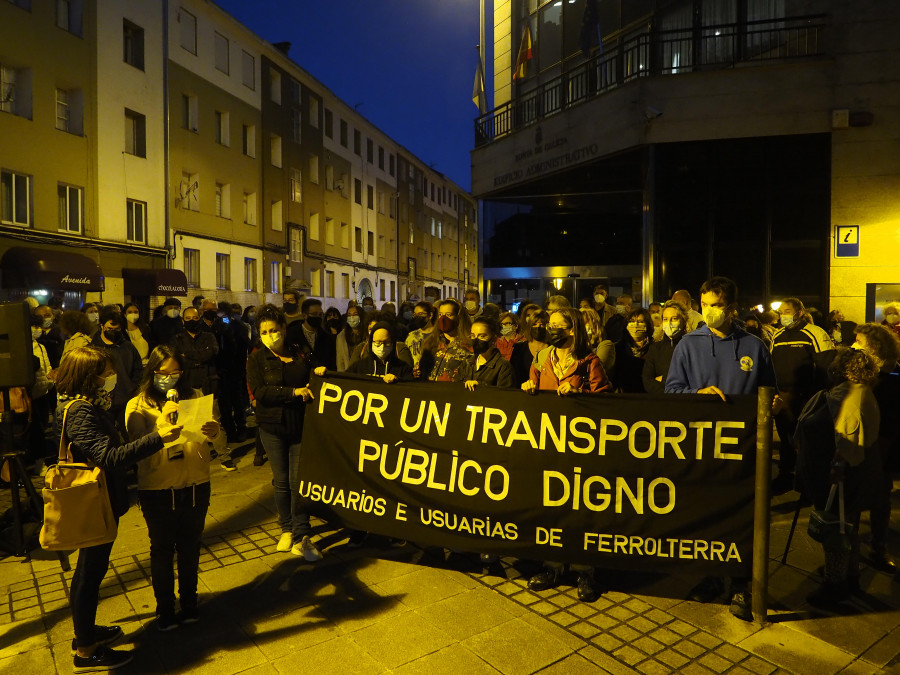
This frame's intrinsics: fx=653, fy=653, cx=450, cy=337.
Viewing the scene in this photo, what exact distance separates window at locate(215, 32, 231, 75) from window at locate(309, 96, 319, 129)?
771 centimetres

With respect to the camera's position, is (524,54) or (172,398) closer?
(172,398)

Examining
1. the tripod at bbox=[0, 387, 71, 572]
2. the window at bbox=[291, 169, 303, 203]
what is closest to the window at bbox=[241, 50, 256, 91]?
the window at bbox=[291, 169, 303, 203]

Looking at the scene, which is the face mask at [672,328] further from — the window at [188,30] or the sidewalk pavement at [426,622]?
the window at [188,30]

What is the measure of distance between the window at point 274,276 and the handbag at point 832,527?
3002 cm

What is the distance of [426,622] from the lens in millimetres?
4098

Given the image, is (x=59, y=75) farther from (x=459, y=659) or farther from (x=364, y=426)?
(x=459, y=659)

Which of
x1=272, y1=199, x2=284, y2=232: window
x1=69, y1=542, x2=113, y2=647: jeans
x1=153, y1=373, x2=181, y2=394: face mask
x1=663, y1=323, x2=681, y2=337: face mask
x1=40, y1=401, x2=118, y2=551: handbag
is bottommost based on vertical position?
x1=69, y1=542, x2=113, y2=647: jeans

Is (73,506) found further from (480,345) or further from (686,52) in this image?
(686,52)

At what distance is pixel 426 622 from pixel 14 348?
12.8ft

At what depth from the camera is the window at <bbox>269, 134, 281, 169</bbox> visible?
3235 cm

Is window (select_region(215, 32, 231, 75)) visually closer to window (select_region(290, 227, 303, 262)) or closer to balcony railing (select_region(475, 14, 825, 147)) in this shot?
window (select_region(290, 227, 303, 262))

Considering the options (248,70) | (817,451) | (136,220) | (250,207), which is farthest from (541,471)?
(248,70)

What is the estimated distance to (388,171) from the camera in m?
49.0

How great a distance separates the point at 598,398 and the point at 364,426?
5.83ft
